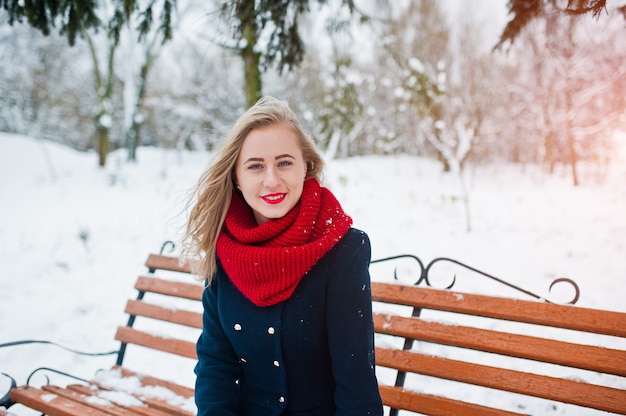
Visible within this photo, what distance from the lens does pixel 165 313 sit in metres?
2.76

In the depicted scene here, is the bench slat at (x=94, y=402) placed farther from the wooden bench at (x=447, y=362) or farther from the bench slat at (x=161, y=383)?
the bench slat at (x=161, y=383)

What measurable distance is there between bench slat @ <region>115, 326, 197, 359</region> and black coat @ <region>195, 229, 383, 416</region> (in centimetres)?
89

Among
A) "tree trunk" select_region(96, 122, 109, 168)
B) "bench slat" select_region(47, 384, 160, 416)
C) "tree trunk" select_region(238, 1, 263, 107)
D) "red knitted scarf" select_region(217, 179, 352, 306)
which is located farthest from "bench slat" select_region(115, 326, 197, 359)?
"tree trunk" select_region(96, 122, 109, 168)

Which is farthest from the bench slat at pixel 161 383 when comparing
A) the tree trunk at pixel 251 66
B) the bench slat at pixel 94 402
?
the tree trunk at pixel 251 66

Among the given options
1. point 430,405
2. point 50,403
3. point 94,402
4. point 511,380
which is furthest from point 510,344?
point 50,403

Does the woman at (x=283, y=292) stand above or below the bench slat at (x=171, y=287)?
above

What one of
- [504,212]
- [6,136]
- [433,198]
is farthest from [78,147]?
[504,212]

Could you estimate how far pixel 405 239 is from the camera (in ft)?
19.1

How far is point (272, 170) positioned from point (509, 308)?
1351 millimetres

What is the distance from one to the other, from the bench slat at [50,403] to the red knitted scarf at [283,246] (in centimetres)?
124

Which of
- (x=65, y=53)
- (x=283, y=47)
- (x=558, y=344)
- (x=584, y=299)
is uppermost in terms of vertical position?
(x=65, y=53)

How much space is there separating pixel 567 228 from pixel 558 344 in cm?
456

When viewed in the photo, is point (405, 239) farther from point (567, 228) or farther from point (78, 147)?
point (78, 147)

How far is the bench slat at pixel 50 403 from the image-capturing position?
2.10 metres
